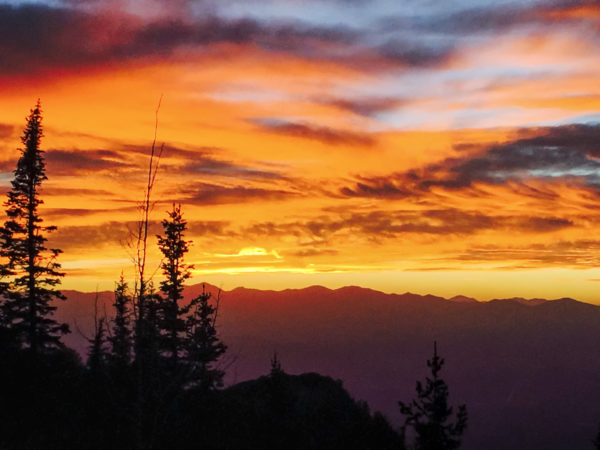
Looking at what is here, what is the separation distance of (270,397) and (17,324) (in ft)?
53.8

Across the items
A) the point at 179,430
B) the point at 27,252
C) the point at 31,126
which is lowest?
the point at 179,430

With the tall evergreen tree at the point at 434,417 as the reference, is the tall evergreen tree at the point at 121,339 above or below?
above

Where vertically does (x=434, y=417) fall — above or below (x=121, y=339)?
below

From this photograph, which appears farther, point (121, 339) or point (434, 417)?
point (434, 417)

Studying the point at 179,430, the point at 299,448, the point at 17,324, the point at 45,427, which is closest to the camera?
the point at 45,427

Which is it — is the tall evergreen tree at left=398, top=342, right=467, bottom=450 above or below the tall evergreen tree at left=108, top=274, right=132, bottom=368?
below

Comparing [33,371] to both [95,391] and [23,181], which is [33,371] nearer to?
[95,391]

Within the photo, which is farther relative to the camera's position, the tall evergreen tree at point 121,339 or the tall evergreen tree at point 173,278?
the tall evergreen tree at point 173,278

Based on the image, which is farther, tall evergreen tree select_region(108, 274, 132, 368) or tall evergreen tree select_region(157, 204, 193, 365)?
tall evergreen tree select_region(157, 204, 193, 365)

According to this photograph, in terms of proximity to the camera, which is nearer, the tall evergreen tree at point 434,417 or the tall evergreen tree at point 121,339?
the tall evergreen tree at point 121,339

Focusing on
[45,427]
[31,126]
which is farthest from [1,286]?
[45,427]

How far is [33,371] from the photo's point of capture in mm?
28062

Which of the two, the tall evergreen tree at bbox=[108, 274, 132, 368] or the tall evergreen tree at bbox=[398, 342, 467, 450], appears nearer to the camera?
the tall evergreen tree at bbox=[108, 274, 132, 368]

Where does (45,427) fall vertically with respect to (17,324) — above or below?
below
